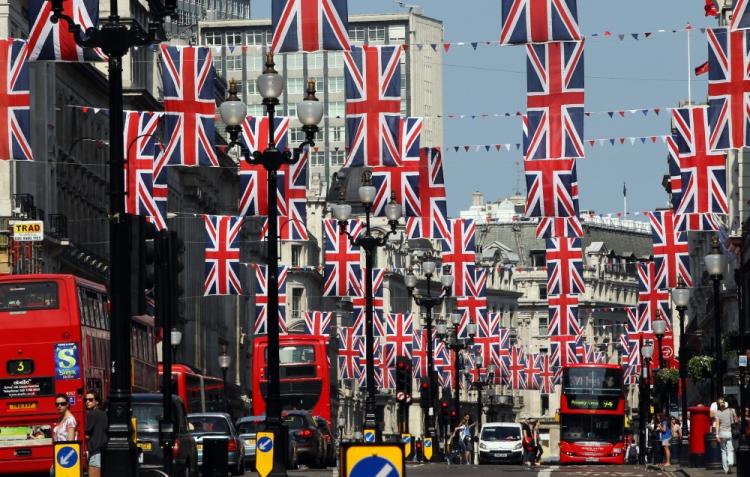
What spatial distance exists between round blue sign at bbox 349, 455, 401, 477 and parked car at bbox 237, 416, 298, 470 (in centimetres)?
2797

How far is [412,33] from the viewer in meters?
198

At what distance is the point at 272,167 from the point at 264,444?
447cm

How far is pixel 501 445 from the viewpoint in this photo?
72812 millimetres

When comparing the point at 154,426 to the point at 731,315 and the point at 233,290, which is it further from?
the point at 731,315

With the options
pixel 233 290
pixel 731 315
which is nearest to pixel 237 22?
pixel 731 315

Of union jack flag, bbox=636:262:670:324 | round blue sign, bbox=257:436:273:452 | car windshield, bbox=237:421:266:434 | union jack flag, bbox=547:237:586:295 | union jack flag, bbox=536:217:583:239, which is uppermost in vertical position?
union jack flag, bbox=536:217:583:239

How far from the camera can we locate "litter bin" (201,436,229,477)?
36.4 meters

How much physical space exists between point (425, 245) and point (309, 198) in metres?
20.2

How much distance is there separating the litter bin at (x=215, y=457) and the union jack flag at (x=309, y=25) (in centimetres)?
753

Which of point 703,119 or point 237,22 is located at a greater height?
point 237,22

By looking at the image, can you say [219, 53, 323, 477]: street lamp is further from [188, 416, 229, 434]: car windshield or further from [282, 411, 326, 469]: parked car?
[282, 411, 326, 469]: parked car

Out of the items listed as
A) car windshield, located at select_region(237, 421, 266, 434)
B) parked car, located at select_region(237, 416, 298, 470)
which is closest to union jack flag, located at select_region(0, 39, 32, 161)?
parked car, located at select_region(237, 416, 298, 470)

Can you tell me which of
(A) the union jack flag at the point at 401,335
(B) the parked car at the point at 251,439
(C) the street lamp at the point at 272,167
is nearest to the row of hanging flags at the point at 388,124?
(C) the street lamp at the point at 272,167

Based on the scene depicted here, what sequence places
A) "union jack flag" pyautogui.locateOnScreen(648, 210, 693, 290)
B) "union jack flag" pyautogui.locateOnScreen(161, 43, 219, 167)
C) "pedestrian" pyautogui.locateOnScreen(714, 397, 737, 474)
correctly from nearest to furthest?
1. "union jack flag" pyautogui.locateOnScreen(161, 43, 219, 167)
2. "pedestrian" pyautogui.locateOnScreen(714, 397, 737, 474)
3. "union jack flag" pyautogui.locateOnScreen(648, 210, 693, 290)
